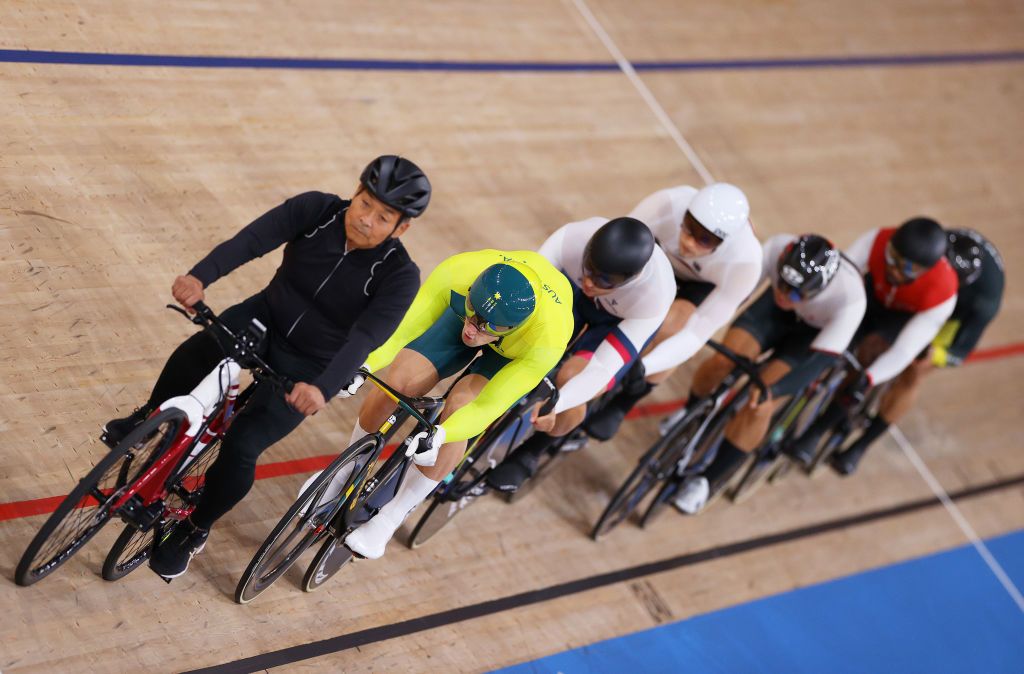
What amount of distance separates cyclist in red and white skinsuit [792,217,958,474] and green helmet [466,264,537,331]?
2.36m

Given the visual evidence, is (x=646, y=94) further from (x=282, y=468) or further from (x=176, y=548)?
(x=176, y=548)

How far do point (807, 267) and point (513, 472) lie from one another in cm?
151

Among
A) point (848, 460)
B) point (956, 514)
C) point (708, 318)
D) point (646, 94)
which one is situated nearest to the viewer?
point (708, 318)

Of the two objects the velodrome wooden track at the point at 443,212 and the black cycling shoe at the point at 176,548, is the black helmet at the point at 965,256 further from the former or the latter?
the black cycling shoe at the point at 176,548

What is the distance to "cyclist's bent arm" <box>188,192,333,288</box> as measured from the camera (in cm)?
332

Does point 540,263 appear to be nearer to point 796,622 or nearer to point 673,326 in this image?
point 673,326

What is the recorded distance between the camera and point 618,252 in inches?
154

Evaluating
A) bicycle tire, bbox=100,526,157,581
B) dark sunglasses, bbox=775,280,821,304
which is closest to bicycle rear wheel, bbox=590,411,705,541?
dark sunglasses, bbox=775,280,821,304

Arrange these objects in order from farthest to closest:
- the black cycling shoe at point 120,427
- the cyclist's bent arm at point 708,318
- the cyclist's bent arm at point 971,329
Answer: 1. the cyclist's bent arm at point 971,329
2. the cyclist's bent arm at point 708,318
3. the black cycling shoe at point 120,427

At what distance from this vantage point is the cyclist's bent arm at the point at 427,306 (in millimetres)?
3723

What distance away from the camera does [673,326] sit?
16.0 feet

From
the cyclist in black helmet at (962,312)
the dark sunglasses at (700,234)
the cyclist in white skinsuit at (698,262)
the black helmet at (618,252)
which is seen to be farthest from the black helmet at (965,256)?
the black helmet at (618,252)

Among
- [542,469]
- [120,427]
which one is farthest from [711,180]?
[120,427]

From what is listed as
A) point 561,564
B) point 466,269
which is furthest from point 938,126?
point 466,269
